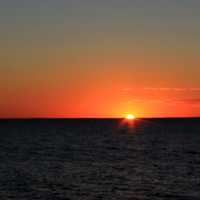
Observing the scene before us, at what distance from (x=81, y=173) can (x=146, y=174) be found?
26.6 feet

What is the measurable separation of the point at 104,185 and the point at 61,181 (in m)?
5.43

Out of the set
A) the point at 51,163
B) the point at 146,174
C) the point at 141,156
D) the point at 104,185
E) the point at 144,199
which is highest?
the point at 141,156

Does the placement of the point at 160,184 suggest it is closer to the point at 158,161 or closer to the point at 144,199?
the point at 144,199

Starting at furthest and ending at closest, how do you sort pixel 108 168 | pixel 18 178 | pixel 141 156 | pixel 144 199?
pixel 141 156, pixel 108 168, pixel 18 178, pixel 144 199

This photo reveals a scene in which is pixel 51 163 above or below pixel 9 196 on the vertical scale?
above

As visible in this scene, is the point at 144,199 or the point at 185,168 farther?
the point at 185,168

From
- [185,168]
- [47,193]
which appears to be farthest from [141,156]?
[47,193]

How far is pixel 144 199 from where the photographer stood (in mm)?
44781

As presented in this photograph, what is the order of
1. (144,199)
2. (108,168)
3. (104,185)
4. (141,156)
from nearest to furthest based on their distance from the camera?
1. (144,199)
2. (104,185)
3. (108,168)
4. (141,156)

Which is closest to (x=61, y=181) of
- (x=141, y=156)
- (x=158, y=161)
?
(x=158, y=161)

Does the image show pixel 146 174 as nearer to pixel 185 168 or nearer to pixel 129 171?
pixel 129 171

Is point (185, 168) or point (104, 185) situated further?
point (185, 168)

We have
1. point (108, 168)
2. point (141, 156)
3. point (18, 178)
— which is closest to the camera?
point (18, 178)

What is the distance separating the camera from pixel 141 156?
3359 inches
